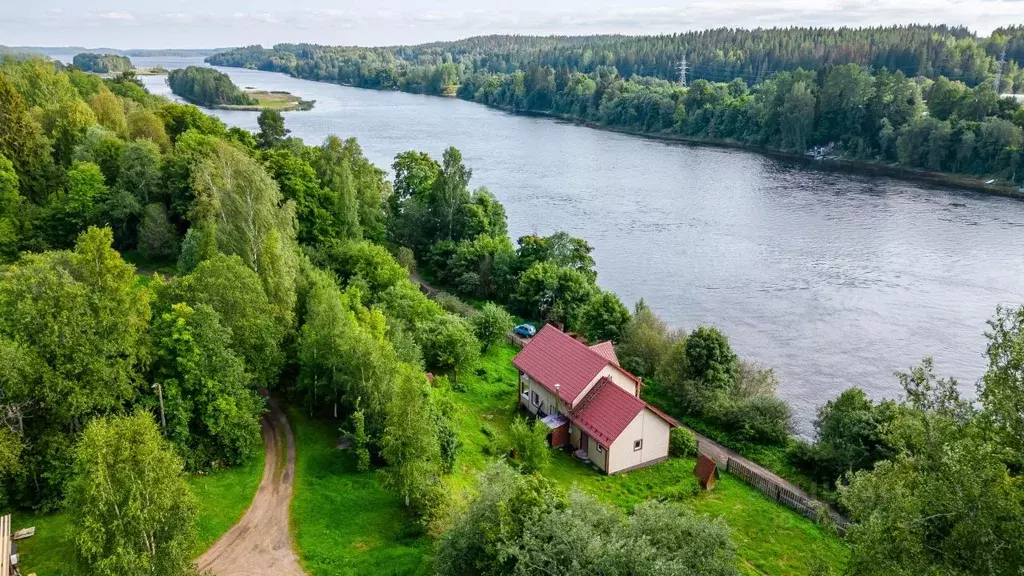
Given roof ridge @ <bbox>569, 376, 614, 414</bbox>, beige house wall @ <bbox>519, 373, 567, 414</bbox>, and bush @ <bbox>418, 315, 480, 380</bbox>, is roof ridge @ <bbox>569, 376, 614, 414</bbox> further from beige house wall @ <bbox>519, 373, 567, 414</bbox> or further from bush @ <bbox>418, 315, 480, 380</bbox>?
bush @ <bbox>418, 315, 480, 380</bbox>

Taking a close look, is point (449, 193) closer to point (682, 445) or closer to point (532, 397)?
point (532, 397)

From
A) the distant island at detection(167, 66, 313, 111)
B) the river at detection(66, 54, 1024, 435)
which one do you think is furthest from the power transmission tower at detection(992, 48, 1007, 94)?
the distant island at detection(167, 66, 313, 111)

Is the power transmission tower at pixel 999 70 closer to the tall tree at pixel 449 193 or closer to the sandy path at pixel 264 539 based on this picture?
the tall tree at pixel 449 193

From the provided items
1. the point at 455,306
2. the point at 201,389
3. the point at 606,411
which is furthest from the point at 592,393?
the point at 455,306

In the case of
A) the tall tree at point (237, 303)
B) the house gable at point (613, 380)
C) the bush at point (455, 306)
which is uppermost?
the tall tree at point (237, 303)

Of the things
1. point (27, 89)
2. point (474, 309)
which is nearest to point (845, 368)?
point (474, 309)

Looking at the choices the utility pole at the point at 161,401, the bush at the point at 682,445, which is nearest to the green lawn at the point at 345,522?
the utility pole at the point at 161,401
